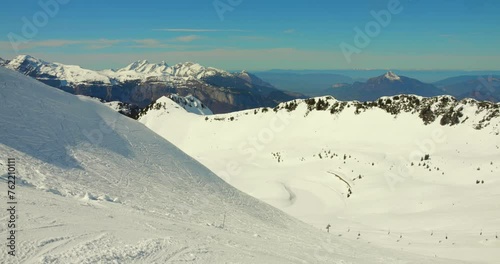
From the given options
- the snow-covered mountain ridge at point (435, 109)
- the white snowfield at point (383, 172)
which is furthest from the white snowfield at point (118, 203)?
the snow-covered mountain ridge at point (435, 109)

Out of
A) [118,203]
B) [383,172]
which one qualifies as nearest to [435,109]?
[383,172]

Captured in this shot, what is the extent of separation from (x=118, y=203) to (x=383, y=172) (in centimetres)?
2693

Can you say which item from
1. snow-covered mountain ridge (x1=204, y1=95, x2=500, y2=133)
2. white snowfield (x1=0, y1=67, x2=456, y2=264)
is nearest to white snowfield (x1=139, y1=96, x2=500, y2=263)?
snow-covered mountain ridge (x1=204, y1=95, x2=500, y2=133)

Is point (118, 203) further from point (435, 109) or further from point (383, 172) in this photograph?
Answer: point (435, 109)

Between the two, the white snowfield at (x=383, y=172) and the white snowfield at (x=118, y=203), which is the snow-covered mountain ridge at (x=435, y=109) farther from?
the white snowfield at (x=118, y=203)

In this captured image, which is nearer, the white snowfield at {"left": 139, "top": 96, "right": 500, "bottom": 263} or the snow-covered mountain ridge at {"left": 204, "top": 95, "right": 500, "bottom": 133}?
the white snowfield at {"left": 139, "top": 96, "right": 500, "bottom": 263}

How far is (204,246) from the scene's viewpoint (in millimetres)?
10922

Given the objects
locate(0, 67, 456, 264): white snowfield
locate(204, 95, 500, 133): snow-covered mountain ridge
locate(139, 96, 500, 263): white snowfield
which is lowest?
locate(0, 67, 456, 264): white snowfield

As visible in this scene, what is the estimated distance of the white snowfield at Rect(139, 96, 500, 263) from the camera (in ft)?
69.5

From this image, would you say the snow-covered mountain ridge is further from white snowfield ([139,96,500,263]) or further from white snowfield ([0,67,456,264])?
white snowfield ([0,67,456,264])

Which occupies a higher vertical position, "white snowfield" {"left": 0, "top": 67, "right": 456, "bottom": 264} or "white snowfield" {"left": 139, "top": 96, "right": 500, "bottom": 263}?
"white snowfield" {"left": 139, "top": 96, "right": 500, "bottom": 263}

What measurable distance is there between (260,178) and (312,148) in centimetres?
1330

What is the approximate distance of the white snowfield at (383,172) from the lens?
2117 centimetres

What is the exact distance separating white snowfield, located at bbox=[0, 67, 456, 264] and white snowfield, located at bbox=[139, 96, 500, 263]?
4.87m
